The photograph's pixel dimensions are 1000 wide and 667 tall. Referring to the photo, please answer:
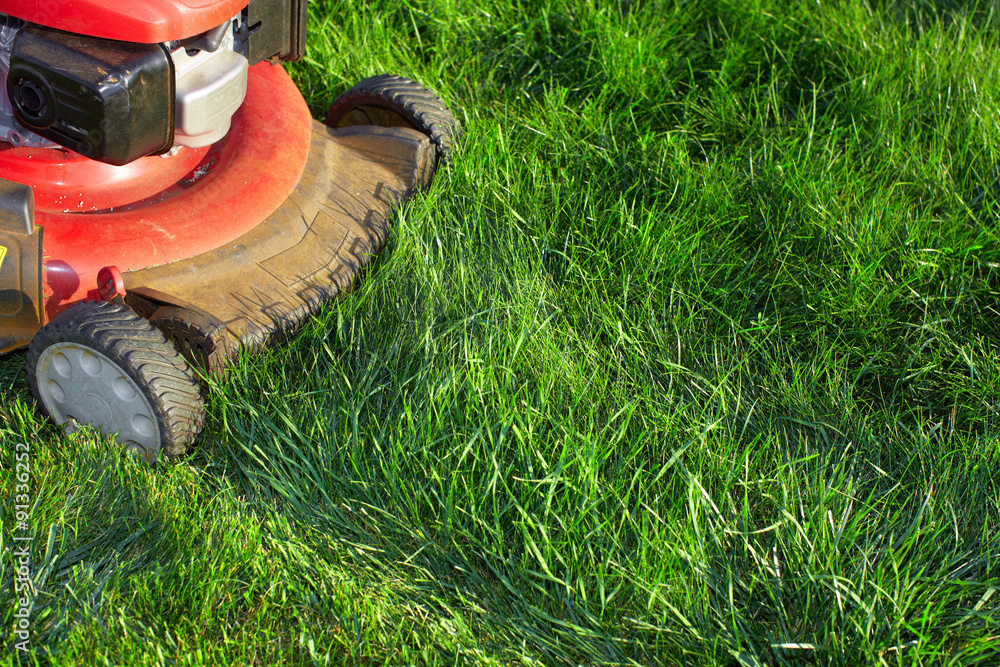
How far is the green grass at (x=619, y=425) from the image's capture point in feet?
4.69

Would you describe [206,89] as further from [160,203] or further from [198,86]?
[160,203]

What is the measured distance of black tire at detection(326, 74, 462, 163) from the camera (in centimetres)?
226

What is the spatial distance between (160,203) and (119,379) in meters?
0.48

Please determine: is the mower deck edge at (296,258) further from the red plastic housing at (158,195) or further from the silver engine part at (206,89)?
the silver engine part at (206,89)

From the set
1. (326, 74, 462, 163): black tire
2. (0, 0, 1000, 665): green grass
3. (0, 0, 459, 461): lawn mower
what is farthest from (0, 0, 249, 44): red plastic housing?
(326, 74, 462, 163): black tire

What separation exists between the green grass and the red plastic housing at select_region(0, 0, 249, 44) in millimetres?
626

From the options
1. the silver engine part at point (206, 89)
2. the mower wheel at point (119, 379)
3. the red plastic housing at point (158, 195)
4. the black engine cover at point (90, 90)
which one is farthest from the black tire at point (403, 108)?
the mower wheel at point (119, 379)

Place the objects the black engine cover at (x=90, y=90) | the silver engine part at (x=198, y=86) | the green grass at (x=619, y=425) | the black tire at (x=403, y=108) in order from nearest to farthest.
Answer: the green grass at (x=619, y=425) < the black engine cover at (x=90, y=90) < the silver engine part at (x=198, y=86) < the black tire at (x=403, y=108)

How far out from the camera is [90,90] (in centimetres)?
156

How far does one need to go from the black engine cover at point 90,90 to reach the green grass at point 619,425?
0.49 m

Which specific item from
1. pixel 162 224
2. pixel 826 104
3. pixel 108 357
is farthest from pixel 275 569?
pixel 826 104

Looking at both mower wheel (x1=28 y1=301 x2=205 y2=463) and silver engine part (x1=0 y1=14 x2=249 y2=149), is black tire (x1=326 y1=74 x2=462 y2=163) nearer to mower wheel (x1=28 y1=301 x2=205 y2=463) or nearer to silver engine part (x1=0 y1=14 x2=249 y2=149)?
silver engine part (x1=0 y1=14 x2=249 y2=149)

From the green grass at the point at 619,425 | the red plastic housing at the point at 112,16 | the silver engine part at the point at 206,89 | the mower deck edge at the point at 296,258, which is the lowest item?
the green grass at the point at 619,425

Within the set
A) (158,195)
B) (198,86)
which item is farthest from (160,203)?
(198,86)
